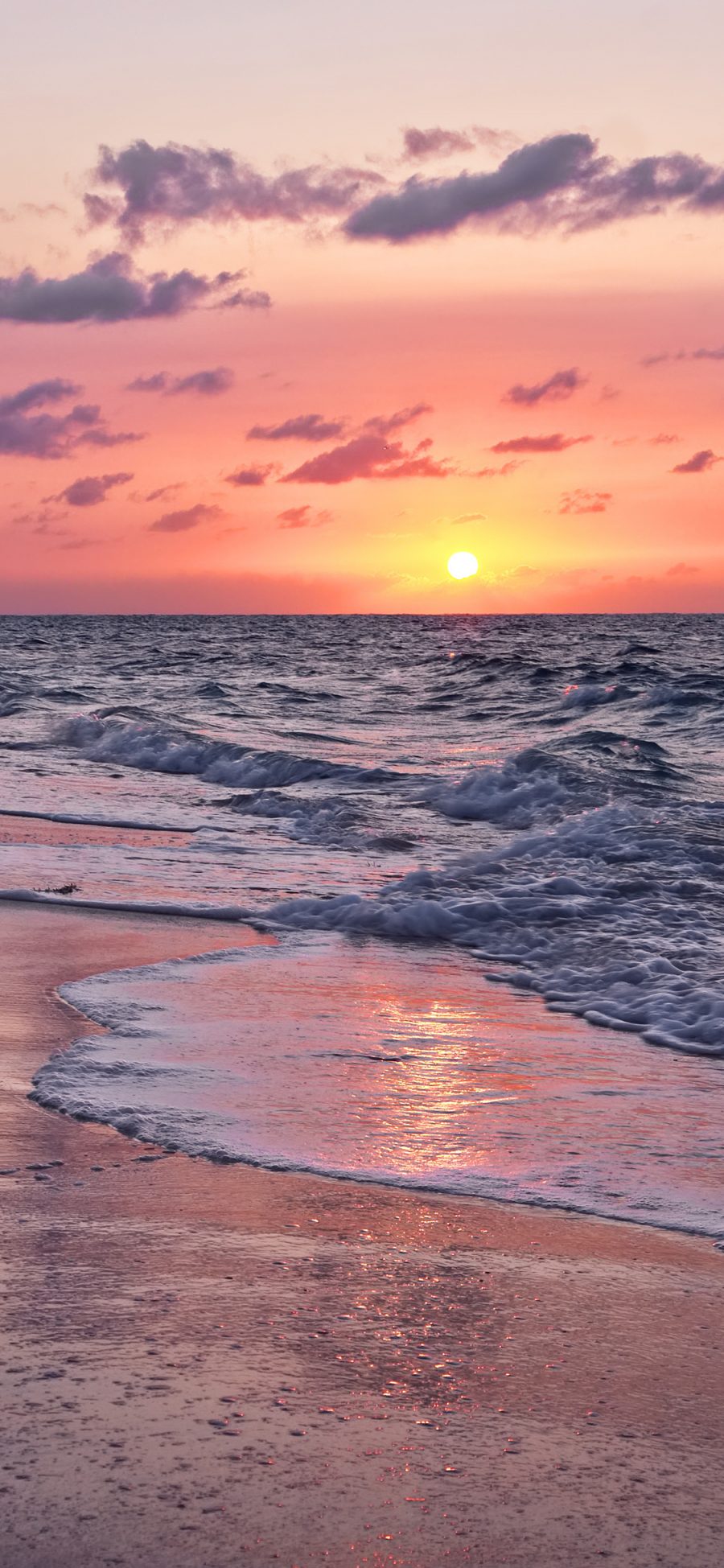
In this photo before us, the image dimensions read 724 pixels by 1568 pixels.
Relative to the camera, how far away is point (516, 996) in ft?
21.5

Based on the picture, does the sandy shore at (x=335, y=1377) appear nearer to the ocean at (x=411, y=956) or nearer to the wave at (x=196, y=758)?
the ocean at (x=411, y=956)

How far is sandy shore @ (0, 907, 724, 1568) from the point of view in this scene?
2207 mm

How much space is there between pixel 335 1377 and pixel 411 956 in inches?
185

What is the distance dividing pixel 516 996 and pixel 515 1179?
104 inches

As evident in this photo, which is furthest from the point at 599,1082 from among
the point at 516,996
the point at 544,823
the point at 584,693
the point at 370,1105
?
the point at 584,693

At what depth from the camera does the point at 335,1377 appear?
8.80 ft

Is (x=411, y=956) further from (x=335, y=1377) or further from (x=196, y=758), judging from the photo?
(x=196, y=758)

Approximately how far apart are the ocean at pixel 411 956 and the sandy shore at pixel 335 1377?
1.33ft

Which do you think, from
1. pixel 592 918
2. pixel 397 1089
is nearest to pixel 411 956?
pixel 592 918

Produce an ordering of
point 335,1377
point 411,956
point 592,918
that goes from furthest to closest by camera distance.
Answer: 1. point 592,918
2. point 411,956
3. point 335,1377

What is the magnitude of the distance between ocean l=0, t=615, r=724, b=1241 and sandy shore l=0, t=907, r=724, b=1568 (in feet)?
1.33

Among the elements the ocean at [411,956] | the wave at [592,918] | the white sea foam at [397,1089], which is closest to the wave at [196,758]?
the ocean at [411,956]

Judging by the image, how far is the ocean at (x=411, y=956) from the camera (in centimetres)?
425

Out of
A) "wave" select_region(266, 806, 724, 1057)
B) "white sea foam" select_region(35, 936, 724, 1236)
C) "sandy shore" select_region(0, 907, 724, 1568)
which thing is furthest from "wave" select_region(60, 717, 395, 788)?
"sandy shore" select_region(0, 907, 724, 1568)
